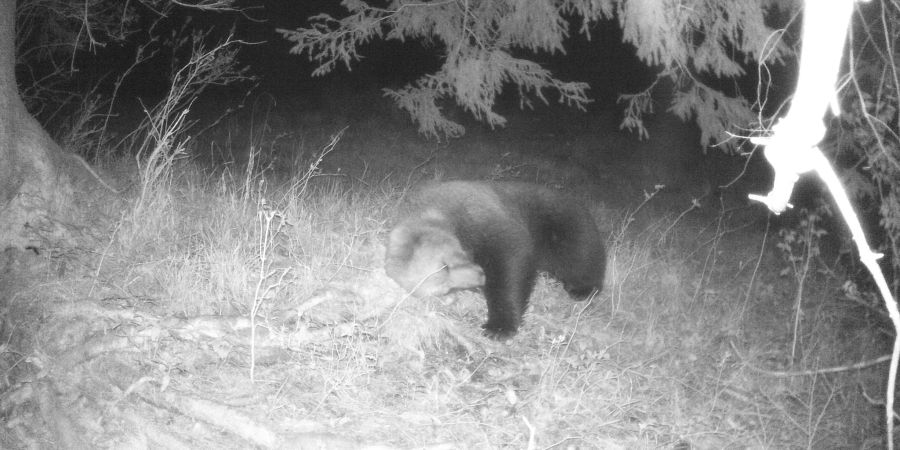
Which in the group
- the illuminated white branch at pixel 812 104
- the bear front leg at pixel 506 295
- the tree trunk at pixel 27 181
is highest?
the illuminated white branch at pixel 812 104

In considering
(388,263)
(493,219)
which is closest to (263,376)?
(388,263)

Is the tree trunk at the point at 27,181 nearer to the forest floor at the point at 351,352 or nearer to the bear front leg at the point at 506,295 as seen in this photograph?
the forest floor at the point at 351,352

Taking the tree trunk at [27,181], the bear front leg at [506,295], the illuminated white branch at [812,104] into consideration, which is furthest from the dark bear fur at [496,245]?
the illuminated white branch at [812,104]

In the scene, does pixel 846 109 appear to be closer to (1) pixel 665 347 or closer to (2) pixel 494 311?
(1) pixel 665 347

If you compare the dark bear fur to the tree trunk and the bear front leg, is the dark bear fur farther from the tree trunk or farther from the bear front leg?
the tree trunk

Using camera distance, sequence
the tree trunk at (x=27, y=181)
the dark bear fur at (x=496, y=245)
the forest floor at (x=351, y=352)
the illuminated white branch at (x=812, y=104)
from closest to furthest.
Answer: the illuminated white branch at (x=812, y=104)
the forest floor at (x=351, y=352)
the tree trunk at (x=27, y=181)
the dark bear fur at (x=496, y=245)

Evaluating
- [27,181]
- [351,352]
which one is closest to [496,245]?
[351,352]

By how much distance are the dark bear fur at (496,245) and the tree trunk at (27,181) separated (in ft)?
7.41

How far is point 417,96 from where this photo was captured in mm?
6258

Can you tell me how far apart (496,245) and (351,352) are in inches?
58.9

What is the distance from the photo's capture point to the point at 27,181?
4141 mm

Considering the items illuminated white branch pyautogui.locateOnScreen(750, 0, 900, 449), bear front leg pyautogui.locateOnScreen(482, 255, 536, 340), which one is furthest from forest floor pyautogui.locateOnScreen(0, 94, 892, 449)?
illuminated white branch pyautogui.locateOnScreen(750, 0, 900, 449)

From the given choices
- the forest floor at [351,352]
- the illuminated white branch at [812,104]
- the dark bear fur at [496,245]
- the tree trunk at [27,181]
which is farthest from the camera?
the dark bear fur at [496,245]

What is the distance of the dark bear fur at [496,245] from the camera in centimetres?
430
